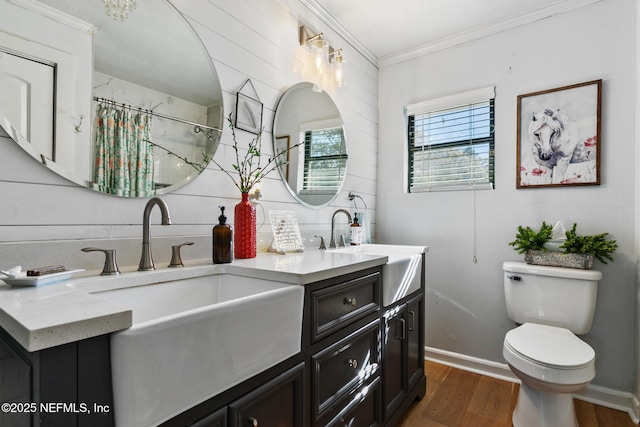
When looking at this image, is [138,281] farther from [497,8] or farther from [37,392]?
[497,8]

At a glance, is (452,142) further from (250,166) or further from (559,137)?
(250,166)

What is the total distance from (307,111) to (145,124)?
1052mm

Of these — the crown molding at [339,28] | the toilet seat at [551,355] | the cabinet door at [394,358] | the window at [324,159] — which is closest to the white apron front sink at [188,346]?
the cabinet door at [394,358]

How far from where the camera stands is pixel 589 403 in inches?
79.3

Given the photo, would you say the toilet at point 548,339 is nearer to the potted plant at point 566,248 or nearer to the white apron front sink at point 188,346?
the potted plant at point 566,248

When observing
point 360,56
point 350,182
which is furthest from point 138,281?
point 360,56

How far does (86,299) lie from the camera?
28.0 inches

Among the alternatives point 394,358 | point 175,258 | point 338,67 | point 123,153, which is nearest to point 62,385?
point 175,258

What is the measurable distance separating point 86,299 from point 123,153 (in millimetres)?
674

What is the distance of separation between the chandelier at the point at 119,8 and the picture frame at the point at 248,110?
0.52 metres

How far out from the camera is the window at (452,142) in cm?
240

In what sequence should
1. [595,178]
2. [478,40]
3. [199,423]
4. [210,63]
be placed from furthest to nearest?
[478,40], [595,178], [210,63], [199,423]

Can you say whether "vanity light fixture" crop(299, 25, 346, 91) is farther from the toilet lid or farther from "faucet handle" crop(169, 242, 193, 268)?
the toilet lid

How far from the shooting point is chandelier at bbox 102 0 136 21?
1174 mm
